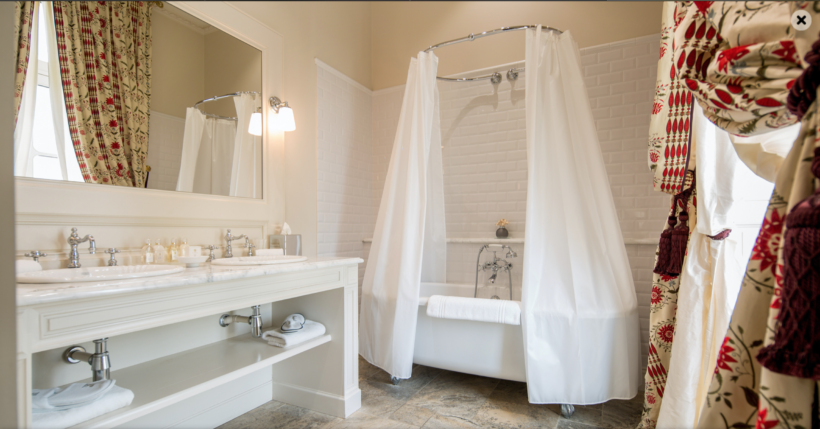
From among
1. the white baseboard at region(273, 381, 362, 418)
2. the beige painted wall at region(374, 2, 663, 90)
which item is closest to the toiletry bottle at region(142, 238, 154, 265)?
the white baseboard at region(273, 381, 362, 418)

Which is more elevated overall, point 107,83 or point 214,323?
point 107,83

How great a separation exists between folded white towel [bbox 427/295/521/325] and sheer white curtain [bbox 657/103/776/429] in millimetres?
731

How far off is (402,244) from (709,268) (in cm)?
147

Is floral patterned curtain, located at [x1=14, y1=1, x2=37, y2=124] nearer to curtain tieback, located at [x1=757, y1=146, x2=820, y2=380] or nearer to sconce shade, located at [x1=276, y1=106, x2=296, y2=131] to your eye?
sconce shade, located at [x1=276, y1=106, x2=296, y2=131]

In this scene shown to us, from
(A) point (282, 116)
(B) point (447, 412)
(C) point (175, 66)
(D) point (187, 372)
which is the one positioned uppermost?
(C) point (175, 66)

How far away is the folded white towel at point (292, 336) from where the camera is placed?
188 centimetres

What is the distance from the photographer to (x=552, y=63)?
7.05 ft

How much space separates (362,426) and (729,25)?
80.1 inches

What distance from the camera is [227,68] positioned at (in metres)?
2.14

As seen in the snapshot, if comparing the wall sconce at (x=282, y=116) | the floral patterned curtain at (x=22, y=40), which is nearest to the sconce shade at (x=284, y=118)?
the wall sconce at (x=282, y=116)

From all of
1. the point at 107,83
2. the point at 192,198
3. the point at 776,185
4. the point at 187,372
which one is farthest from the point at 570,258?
the point at 107,83

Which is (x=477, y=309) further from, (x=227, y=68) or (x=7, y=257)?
(x=7, y=257)

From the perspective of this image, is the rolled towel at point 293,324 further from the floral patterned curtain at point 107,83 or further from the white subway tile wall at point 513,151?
the white subway tile wall at point 513,151

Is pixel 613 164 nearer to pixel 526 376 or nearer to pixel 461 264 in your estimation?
pixel 461 264
